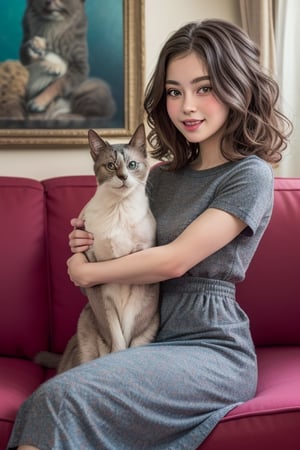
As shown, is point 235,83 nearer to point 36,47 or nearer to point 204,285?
point 204,285

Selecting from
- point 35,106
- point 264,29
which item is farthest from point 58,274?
point 264,29

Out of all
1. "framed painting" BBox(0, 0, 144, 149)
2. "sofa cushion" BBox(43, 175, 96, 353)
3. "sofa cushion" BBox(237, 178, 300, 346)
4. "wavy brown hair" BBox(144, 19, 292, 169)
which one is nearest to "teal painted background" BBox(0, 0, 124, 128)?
"framed painting" BBox(0, 0, 144, 149)

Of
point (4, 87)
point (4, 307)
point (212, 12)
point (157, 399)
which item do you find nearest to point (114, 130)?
point (4, 87)

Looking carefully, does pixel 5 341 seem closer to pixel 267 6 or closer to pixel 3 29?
pixel 3 29

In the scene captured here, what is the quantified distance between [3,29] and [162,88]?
0.90 metres

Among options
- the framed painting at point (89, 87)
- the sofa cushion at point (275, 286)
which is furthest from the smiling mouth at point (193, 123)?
the framed painting at point (89, 87)

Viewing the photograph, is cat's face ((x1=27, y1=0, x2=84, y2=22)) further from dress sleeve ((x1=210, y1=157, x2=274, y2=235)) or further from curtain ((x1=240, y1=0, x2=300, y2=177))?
dress sleeve ((x1=210, y1=157, x2=274, y2=235))

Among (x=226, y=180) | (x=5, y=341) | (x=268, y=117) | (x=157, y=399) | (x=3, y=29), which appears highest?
(x=3, y=29)

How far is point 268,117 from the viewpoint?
5.26 ft

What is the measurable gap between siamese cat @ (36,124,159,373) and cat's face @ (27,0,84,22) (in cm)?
86

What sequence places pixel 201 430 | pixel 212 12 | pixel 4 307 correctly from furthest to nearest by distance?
pixel 212 12
pixel 4 307
pixel 201 430

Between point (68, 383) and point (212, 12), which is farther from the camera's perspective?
point (212, 12)

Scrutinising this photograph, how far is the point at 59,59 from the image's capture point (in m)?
2.25

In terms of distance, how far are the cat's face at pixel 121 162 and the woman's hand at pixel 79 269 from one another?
0.20m
